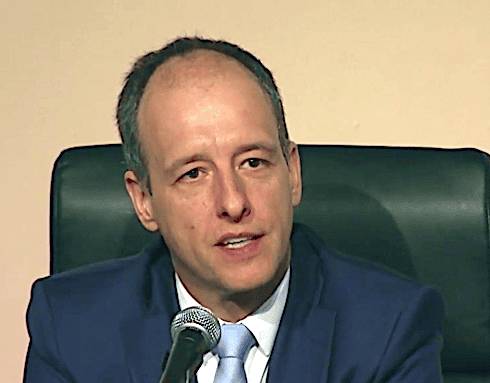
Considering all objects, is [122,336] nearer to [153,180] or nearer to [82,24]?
[153,180]

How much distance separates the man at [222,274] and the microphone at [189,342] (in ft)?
0.72

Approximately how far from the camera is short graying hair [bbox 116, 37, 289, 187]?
1400 millimetres

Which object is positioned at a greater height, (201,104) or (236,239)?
(201,104)

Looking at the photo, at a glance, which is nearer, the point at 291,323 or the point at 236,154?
the point at 236,154

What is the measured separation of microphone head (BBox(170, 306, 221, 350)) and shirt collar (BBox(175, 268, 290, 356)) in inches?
13.6

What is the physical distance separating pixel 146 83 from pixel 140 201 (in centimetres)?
17

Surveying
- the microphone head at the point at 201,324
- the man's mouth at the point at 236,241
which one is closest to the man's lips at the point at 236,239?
the man's mouth at the point at 236,241

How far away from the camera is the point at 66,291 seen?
1.54 meters

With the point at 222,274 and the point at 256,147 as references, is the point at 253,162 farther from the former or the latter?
the point at 222,274

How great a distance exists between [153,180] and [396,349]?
0.39 m

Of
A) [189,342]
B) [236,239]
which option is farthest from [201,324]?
[236,239]

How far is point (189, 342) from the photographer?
1051 millimetres

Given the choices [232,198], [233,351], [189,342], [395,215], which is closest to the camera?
[189,342]

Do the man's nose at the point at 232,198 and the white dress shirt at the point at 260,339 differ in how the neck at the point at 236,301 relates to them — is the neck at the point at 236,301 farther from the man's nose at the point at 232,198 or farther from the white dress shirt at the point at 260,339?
the man's nose at the point at 232,198
